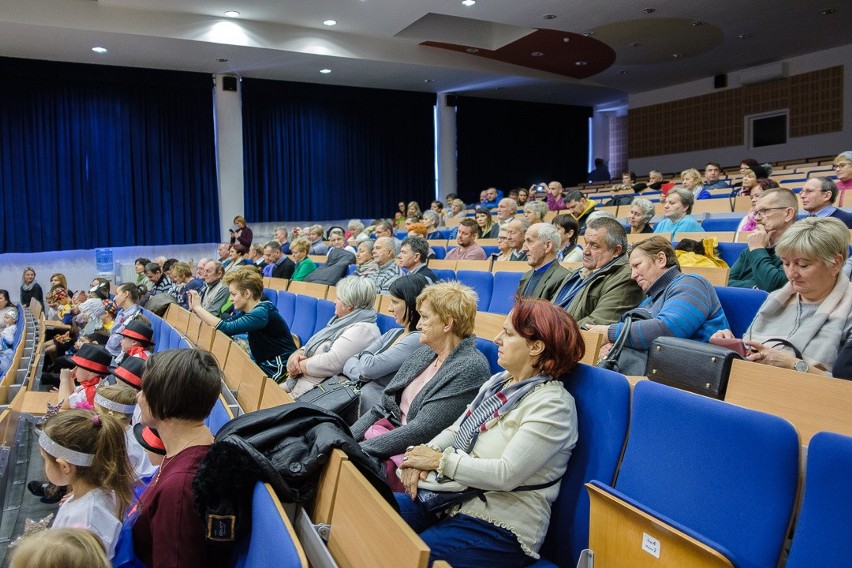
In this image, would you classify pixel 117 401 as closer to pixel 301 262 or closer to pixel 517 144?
pixel 301 262

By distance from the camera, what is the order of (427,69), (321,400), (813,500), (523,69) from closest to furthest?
(813,500)
(321,400)
(427,69)
(523,69)

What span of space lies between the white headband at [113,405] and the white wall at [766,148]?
11903 millimetres

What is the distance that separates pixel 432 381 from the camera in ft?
6.66

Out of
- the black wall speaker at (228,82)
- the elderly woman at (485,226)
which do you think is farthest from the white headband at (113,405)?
the black wall speaker at (228,82)

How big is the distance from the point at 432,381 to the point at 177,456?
833mm

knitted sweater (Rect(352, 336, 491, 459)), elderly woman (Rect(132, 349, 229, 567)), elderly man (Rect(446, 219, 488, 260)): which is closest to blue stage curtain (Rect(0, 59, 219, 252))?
elderly man (Rect(446, 219, 488, 260))

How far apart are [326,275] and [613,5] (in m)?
5.61

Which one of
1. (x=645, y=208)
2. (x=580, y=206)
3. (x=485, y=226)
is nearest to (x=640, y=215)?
(x=645, y=208)

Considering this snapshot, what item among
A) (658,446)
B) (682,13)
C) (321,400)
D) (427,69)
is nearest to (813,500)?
(658,446)

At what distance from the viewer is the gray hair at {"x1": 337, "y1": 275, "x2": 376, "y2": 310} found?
2928 mm

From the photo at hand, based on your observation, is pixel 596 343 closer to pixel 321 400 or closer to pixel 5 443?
pixel 321 400

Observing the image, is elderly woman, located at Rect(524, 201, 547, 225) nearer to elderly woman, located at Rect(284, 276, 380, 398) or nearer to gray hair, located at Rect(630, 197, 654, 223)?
gray hair, located at Rect(630, 197, 654, 223)

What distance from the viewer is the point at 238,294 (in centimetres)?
351

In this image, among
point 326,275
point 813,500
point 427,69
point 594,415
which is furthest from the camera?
point 427,69
